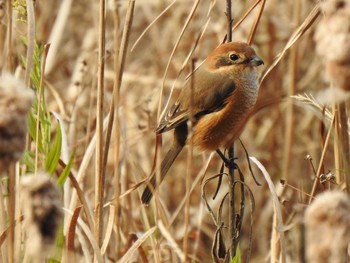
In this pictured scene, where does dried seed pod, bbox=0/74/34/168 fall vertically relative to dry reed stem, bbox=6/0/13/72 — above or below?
below

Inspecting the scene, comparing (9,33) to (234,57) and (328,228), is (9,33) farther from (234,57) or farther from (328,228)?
(234,57)

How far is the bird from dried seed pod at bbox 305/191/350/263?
165 centimetres

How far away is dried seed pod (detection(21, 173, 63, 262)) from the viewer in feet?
3.24

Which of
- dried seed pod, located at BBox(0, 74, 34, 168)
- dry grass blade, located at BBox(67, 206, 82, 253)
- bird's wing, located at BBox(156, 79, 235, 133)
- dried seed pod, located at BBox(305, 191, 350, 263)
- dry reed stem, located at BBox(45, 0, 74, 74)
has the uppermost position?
dry reed stem, located at BBox(45, 0, 74, 74)

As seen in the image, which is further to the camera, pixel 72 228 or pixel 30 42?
pixel 72 228

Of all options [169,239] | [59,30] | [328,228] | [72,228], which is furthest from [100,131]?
[59,30]

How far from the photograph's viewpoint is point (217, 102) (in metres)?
2.73

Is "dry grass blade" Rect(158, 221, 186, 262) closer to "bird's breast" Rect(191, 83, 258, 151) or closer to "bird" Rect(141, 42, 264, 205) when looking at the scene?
"bird" Rect(141, 42, 264, 205)

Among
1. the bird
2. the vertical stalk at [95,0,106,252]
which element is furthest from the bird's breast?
the vertical stalk at [95,0,106,252]

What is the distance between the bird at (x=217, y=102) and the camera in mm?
2639

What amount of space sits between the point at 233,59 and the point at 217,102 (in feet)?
0.57

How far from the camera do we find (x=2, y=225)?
70.3 inches

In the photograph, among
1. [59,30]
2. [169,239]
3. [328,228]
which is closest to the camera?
[328,228]

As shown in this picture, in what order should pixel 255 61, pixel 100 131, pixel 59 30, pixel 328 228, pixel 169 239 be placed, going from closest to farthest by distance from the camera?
pixel 328 228
pixel 100 131
pixel 169 239
pixel 255 61
pixel 59 30
